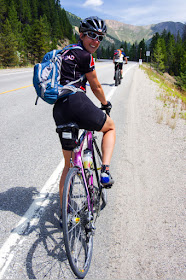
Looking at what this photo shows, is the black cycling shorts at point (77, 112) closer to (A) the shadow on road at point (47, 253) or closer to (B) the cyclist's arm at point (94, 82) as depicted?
(B) the cyclist's arm at point (94, 82)

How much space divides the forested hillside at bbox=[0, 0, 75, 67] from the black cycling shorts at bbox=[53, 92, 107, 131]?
3432 cm

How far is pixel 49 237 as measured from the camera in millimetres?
2543

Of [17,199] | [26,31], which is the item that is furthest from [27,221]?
[26,31]

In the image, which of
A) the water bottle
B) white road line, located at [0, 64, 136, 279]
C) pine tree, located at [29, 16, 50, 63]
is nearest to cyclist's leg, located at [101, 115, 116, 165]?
the water bottle

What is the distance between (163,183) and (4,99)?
7392 millimetres

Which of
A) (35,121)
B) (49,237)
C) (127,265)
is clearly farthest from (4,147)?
(127,265)

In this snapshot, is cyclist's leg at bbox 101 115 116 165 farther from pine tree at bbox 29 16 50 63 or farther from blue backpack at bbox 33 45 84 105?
pine tree at bbox 29 16 50 63

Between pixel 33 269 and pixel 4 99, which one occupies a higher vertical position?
pixel 4 99

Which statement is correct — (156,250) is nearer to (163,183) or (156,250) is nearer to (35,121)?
(163,183)

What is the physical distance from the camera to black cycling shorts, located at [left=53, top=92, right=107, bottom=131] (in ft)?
7.00

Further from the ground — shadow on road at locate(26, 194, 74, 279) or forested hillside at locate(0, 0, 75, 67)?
forested hillside at locate(0, 0, 75, 67)

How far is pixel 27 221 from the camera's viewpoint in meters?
2.76

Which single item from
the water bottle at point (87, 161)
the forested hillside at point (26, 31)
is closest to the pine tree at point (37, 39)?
the forested hillside at point (26, 31)

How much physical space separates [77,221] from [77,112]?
3.33 feet
